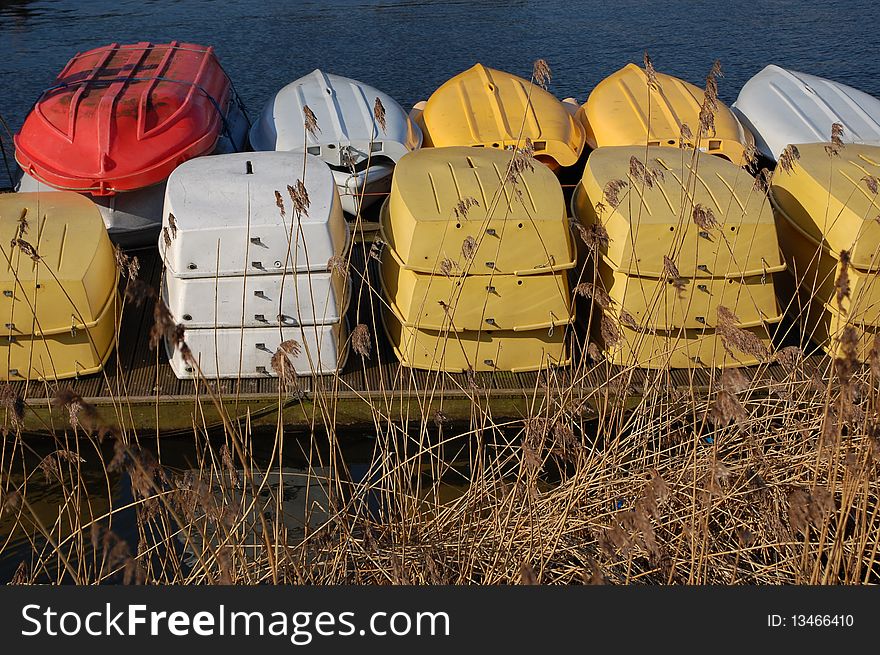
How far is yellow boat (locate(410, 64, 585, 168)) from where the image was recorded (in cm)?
942

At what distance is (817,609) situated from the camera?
3.36 metres

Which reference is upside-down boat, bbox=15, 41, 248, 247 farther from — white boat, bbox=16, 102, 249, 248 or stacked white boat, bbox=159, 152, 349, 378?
stacked white boat, bbox=159, 152, 349, 378

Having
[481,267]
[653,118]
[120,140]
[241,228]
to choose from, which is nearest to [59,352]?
[241,228]

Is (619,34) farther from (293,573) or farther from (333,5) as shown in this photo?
(293,573)

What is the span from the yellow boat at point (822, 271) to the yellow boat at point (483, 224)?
1642mm

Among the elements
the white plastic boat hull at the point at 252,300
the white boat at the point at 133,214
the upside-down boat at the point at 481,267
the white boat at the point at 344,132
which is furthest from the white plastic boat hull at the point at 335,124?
the white plastic boat hull at the point at 252,300

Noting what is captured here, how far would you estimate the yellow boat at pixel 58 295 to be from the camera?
6457 mm

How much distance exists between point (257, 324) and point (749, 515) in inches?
143

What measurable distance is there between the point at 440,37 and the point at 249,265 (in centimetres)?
1385

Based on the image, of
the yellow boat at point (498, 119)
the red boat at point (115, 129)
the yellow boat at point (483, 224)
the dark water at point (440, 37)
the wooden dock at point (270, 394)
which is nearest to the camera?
the yellow boat at point (483, 224)

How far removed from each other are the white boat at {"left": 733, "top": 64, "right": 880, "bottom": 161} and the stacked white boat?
5.26 metres

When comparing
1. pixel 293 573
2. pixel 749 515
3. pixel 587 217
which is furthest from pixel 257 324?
pixel 749 515

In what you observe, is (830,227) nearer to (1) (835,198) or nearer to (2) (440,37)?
(1) (835,198)

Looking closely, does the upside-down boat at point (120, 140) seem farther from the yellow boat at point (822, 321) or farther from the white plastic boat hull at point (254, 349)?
the yellow boat at point (822, 321)
